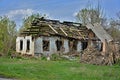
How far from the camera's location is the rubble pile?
32.3 meters

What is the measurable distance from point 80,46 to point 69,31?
2.74 meters

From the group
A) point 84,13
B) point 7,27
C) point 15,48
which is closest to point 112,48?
point 15,48

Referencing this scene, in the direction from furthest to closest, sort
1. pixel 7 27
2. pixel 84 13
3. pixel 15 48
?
pixel 84 13 < pixel 7 27 < pixel 15 48

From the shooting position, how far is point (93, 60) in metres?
33.2

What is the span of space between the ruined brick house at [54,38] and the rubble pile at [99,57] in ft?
44.5

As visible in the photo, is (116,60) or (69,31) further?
(69,31)

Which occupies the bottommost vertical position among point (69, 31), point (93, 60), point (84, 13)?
point (93, 60)

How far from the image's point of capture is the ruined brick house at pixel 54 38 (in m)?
49.6

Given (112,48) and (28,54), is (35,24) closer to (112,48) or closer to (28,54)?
(28,54)

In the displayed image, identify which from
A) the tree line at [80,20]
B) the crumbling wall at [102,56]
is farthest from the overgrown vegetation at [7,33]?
the crumbling wall at [102,56]

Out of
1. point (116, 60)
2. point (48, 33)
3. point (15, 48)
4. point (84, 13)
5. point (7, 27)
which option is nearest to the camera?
point (116, 60)

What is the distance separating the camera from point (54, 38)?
50344 millimetres

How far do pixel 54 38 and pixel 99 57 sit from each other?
59.4 feet

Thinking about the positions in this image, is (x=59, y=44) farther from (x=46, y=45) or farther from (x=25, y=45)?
(x=25, y=45)
